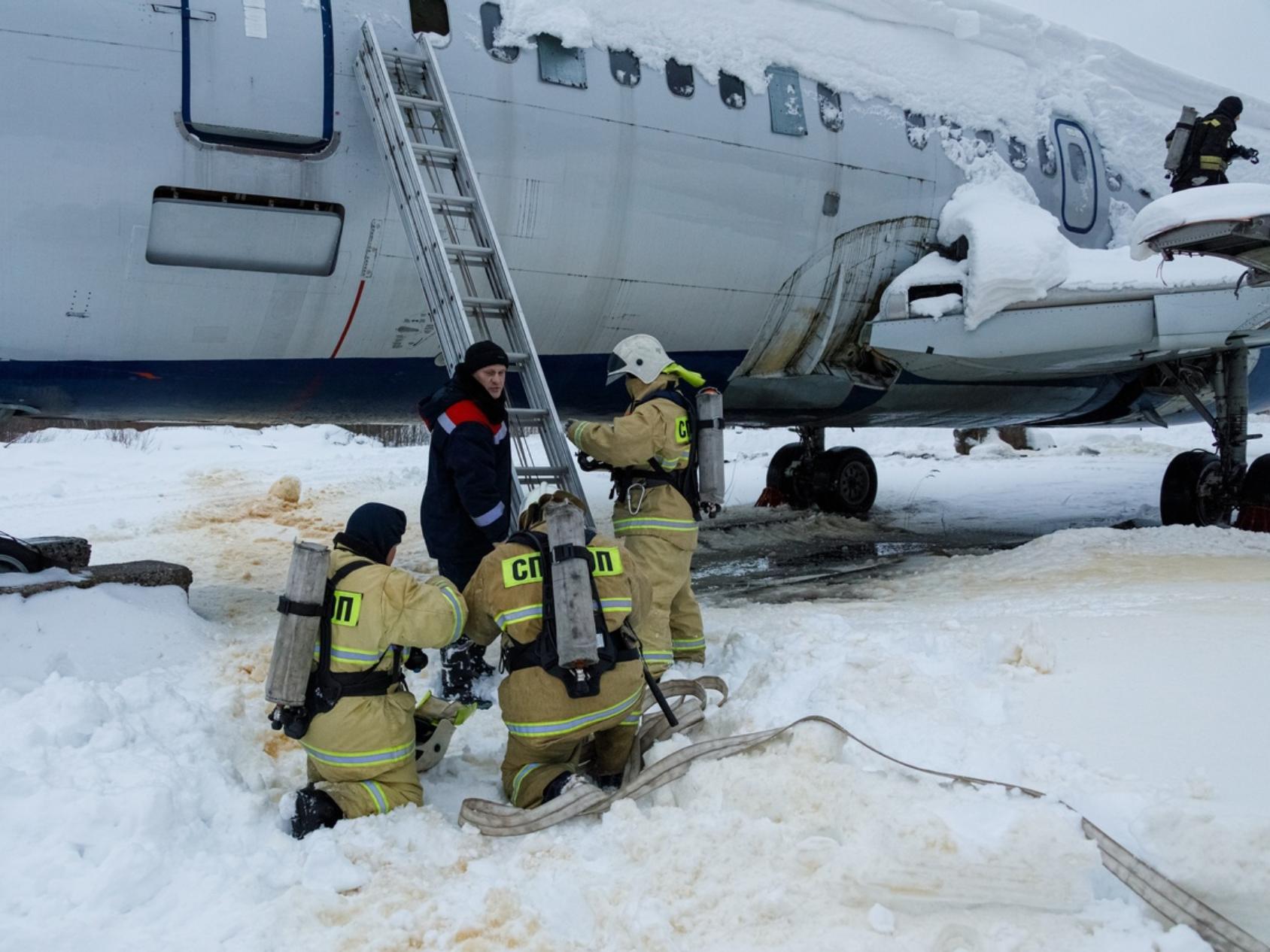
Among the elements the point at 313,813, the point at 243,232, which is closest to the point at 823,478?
the point at 243,232

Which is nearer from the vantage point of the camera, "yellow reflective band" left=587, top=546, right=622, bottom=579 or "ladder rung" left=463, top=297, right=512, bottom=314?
"yellow reflective band" left=587, top=546, right=622, bottom=579

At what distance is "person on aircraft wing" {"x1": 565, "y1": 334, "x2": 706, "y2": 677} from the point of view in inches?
209

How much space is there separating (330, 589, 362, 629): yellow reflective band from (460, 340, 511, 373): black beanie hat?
1.51 meters

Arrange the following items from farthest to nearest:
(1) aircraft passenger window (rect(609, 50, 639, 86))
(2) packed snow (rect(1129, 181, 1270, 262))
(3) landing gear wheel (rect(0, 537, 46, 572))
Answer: (1) aircraft passenger window (rect(609, 50, 639, 86)), (3) landing gear wheel (rect(0, 537, 46, 572)), (2) packed snow (rect(1129, 181, 1270, 262))

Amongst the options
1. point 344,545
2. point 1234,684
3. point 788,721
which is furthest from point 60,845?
point 1234,684

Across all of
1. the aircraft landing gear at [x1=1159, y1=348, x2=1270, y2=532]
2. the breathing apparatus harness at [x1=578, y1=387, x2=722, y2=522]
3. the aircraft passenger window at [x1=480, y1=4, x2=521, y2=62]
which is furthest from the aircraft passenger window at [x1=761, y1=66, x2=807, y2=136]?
the aircraft landing gear at [x1=1159, y1=348, x2=1270, y2=532]

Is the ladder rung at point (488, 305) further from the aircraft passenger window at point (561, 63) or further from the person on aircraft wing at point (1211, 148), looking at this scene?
the person on aircraft wing at point (1211, 148)

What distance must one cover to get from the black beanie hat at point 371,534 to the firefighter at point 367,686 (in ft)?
0.51

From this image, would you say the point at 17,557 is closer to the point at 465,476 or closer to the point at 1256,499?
the point at 465,476

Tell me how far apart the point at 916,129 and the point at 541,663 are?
22.2 ft

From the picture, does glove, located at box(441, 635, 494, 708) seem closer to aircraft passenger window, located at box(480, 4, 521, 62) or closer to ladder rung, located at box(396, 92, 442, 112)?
ladder rung, located at box(396, 92, 442, 112)

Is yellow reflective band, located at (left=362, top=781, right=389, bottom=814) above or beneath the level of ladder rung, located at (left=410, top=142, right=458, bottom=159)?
beneath

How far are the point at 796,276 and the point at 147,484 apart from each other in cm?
1346

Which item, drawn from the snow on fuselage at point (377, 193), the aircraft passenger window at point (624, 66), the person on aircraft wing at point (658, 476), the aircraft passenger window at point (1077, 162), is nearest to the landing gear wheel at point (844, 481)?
the snow on fuselage at point (377, 193)
